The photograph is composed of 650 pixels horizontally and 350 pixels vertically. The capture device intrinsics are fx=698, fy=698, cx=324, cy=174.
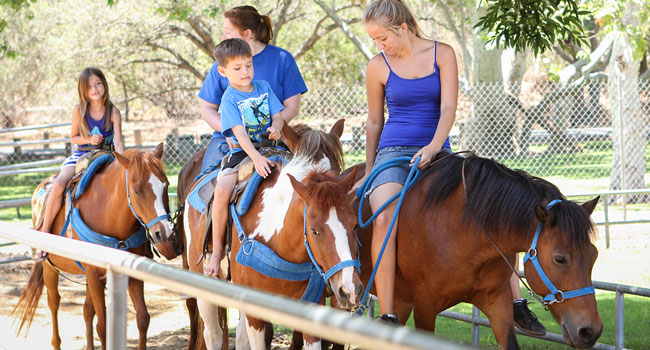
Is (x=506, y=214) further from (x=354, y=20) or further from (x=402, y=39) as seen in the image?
(x=354, y=20)

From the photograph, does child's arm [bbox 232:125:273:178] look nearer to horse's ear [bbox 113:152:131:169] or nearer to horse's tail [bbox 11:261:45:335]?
horse's ear [bbox 113:152:131:169]

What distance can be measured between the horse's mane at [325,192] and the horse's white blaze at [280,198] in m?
0.22

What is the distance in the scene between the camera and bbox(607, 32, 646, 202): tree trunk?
12984 millimetres

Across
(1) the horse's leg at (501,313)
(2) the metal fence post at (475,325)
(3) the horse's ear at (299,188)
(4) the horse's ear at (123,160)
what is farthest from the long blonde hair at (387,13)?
(2) the metal fence post at (475,325)

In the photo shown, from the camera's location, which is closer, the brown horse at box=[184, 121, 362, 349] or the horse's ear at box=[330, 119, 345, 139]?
the brown horse at box=[184, 121, 362, 349]

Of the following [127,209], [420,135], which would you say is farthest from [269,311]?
[127,209]

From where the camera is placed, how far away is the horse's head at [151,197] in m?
5.36

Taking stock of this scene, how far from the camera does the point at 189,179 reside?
628cm

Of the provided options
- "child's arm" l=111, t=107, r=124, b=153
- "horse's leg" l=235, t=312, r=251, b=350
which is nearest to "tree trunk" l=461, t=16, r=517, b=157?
"child's arm" l=111, t=107, r=124, b=153

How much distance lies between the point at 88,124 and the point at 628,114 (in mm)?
10651

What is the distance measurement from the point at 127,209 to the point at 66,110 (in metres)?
22.4

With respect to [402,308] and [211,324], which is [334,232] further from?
[211,324]

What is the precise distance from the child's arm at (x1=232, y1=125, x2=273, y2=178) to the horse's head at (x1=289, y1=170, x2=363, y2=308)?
57 centimetres

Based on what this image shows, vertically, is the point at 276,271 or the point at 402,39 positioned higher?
the point at 402,39
